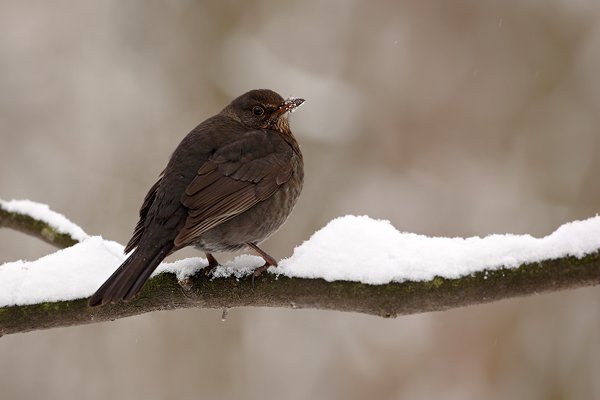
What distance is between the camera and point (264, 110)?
5070mm

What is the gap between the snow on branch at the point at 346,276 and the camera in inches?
112

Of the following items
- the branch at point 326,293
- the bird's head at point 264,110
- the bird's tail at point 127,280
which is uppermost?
the bird's head at point 264,110

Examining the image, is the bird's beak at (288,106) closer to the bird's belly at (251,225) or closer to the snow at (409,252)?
the bird's belly at (251,225)

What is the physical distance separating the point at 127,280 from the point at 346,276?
1039mm

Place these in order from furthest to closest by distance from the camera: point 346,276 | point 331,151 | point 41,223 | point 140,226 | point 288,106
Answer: point 331,151, point 288,106, point 41,223, point 140,226, point 346,276

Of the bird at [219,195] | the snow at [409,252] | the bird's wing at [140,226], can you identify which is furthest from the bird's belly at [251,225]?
the snow at [409,252]

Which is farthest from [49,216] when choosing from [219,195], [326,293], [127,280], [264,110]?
[326,293]

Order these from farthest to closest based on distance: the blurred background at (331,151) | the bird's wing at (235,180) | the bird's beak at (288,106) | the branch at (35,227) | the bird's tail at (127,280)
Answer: the blurred background at (331,151) < the bird's beak at (288,106) < the branch at (35,227) < the bird's wing at (235,180) < the bird's tail at (127,280)

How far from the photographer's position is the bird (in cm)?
386

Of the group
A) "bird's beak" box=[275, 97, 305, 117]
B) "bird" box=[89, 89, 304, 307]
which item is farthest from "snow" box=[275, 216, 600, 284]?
"bird's beak" box=[275, 97, 305, 117]

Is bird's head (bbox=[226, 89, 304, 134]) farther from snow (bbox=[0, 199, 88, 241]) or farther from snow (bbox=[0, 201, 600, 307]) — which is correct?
snow (bbox=[0, 201, 600, 307])

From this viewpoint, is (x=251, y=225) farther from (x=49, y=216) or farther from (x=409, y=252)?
(x=49, y=216)

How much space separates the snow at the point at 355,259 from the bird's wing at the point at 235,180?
334mm

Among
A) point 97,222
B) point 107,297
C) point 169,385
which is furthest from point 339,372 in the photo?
point 107,297
